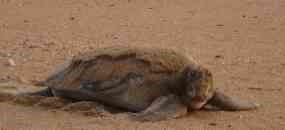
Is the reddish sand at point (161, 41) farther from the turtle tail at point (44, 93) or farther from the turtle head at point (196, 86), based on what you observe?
Answer: the turtle tail at point (44, 93)

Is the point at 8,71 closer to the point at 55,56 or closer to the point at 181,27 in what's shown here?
the point at 55,56

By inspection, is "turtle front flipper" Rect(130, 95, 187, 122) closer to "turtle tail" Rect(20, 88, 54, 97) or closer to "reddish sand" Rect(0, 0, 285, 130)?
"reddish sand" Rect(0, 0, 285, 130)

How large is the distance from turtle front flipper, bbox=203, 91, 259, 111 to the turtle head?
156 mm

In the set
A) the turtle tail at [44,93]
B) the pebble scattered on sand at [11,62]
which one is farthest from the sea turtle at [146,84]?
the pebble scattered on sand at [11,62]

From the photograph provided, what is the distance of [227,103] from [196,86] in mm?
440

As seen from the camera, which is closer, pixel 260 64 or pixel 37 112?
pixel 37 112

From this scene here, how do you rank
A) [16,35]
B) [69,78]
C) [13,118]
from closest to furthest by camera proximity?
[13,118]
[69,78]
[16,35]

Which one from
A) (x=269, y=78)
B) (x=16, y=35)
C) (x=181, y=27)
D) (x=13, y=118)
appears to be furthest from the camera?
(x=181, y=27)

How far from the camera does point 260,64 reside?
8.12 m

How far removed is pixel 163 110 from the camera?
5.77 metres

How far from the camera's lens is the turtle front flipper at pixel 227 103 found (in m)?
6.04

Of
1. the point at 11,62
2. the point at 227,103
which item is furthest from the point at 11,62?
the point at 227,103

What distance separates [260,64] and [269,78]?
0.81 metres

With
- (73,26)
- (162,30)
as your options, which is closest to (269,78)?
(162,30)
